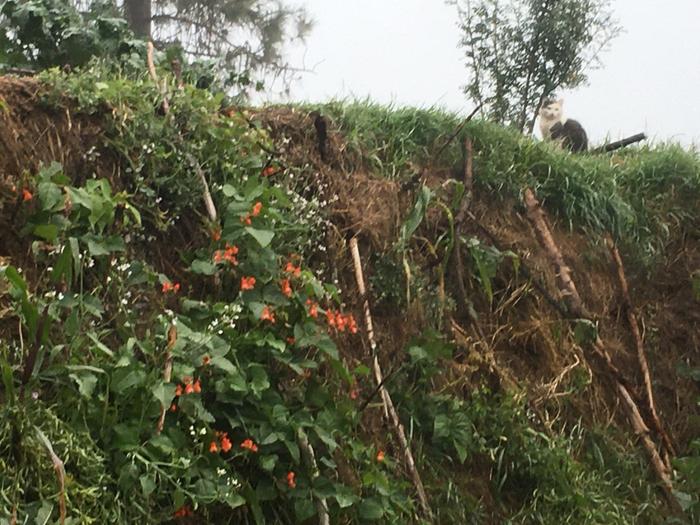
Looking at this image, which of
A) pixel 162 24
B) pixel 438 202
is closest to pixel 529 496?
pixel 438 202

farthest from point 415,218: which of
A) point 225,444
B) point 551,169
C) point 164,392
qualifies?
point 164,392

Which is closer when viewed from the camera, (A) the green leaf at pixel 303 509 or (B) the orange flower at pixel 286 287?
(A) the green leaf at pixel 303 509

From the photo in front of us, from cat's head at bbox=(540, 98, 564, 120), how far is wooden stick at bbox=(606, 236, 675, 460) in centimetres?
222

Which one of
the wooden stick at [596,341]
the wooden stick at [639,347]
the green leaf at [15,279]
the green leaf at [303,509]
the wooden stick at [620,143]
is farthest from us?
the wooden stick at [620,143]

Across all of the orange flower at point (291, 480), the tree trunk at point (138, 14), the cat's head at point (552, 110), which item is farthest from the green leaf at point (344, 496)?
the tree trunk at point (138, 14)

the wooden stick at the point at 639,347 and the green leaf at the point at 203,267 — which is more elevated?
the green leaf at the point at 203,267

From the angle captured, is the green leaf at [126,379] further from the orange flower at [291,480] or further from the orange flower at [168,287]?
the orange flower at [291,480]

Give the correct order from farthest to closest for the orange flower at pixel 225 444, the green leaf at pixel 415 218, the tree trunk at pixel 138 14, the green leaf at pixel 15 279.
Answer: the tree trunk at pixel 138 14
the green leaf at pixel 415 218
the orange flower at pixel 225 444
the green leaf at pixel 15 279

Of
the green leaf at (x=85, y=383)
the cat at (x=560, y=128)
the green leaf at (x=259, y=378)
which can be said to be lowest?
the green leaf at (x=259, y=378)

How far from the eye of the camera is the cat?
5680mm

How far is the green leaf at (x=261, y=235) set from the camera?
2484mm

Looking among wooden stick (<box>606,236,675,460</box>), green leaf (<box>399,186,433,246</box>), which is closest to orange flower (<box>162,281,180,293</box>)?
green leaf (<box>399,186,433,246</box>)

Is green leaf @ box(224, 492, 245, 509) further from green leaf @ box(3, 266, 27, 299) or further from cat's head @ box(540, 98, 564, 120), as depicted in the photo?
cat's head @ box(540, 98, 564, 120)

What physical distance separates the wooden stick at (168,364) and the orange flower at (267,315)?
28cm
